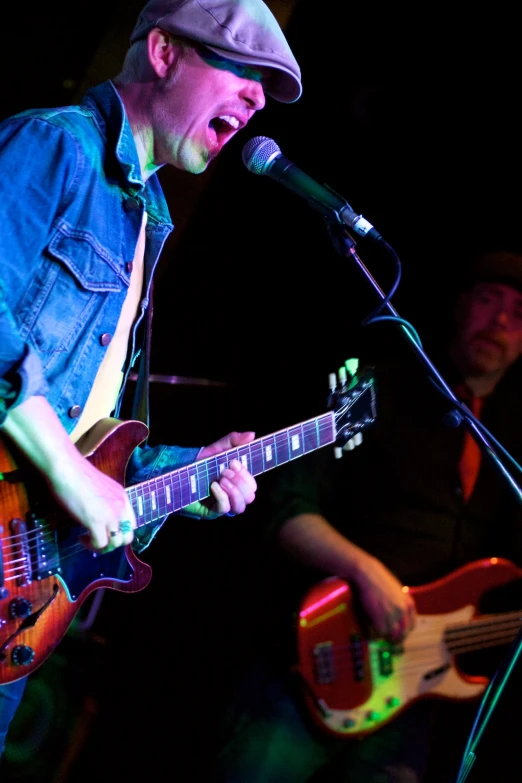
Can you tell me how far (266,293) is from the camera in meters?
3.49

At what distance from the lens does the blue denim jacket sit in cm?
146

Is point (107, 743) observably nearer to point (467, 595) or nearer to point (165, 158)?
point (467, 595)

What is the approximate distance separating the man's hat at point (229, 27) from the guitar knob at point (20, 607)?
1437mm

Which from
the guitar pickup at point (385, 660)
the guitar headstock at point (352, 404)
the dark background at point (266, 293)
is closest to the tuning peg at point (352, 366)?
the guitar headstock at point (352, 404)

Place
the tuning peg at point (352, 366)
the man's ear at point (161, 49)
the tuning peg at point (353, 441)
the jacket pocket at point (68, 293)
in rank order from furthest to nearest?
the tuning peg at point (353, 441), the tuning peg at point (352, 366), the man's ear at point (161, 49), the jacket pocket at point (68, 293)

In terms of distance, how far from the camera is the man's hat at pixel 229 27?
1.84 metres

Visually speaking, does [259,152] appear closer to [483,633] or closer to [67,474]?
[67,474]

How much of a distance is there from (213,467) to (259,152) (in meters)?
0.90

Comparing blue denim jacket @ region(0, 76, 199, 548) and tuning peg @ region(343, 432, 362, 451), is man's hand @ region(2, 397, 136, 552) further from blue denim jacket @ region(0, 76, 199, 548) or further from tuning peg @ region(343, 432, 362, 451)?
tuning peg @ region(343, 432, 362, 451)

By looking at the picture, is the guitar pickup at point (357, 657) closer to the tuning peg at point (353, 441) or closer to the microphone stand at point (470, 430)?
the tuning peg at point (353, 441)

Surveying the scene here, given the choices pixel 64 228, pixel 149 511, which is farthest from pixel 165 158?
pixel 149 511

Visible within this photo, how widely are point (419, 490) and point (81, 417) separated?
164 centimetres

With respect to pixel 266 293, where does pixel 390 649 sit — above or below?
below

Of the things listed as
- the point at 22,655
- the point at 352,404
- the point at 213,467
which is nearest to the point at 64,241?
the point at 213,467
